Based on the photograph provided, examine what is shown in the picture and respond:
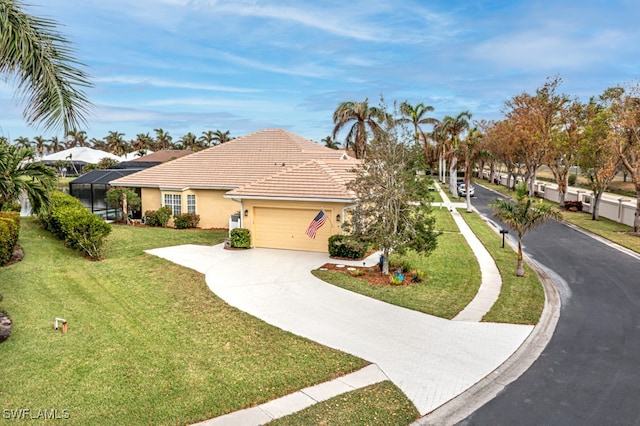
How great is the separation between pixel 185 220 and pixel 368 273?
13534 mm

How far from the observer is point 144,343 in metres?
9.48

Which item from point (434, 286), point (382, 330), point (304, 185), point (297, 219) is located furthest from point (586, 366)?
point (304, 185)

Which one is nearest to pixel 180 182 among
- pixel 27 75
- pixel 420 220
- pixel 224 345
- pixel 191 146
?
pixel 420 220

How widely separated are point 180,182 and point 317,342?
18.6 m

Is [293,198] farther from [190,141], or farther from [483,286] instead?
[190,141]

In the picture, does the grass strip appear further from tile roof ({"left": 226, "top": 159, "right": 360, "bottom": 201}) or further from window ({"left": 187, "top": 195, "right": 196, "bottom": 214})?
window ({"left": 187, "top": 195, "right": 196, "bottom": 214})

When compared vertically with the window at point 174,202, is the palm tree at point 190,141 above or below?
above

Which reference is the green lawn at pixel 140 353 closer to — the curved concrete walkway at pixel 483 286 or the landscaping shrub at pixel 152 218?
the curved concrete walkway at pixel 483 286

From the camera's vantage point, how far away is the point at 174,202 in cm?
2592

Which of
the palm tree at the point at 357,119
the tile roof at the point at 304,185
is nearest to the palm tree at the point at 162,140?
the palm tree at the point at 357,119

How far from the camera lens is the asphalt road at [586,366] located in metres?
7.17

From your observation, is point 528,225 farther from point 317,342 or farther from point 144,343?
point 144,343

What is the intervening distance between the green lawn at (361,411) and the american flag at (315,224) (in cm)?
1102

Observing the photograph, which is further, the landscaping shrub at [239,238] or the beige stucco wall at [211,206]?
the beige stucco wall at [211,206]
